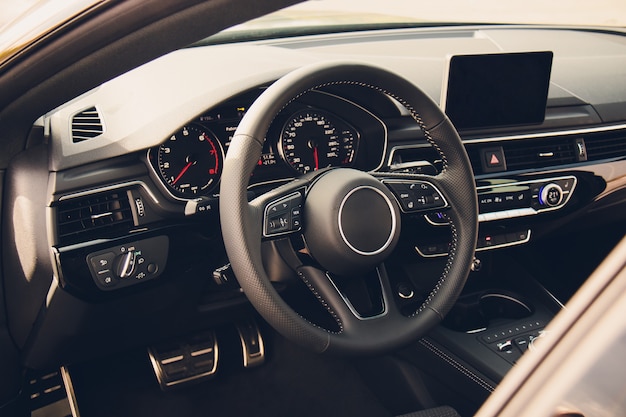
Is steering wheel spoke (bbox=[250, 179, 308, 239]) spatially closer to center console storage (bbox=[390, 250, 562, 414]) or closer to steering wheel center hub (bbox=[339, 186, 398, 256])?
steering wheel center hub (bbox=[339, 186, 398, 256])

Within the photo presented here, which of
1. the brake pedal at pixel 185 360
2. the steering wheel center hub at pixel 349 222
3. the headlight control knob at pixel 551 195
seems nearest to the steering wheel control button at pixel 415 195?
the steering wheel center hub at pixel 349 222

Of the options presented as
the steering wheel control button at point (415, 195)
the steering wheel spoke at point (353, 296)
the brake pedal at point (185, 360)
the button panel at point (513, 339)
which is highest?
the steering wheel control button at point (415, 195)

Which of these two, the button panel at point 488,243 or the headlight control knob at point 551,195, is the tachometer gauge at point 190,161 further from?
the headlight control knob at point 551,195

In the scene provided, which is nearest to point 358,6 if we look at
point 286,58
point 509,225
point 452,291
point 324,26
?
point 324,26

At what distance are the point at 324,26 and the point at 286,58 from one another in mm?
507

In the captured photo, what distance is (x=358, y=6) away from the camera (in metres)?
2.61

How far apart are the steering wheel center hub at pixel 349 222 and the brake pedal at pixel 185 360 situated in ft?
2.69

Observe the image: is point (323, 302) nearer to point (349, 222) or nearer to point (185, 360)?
point (349, 222)

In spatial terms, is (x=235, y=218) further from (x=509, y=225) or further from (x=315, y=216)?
(x=509, y=225)

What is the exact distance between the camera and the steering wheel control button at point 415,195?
1.67 metres

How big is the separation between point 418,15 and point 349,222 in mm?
1579

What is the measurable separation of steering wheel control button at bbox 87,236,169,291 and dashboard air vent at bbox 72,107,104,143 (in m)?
0.27

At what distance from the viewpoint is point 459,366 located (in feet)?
6.83

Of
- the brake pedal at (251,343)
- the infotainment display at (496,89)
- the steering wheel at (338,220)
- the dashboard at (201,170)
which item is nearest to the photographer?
the steering wheel at (338,220)
